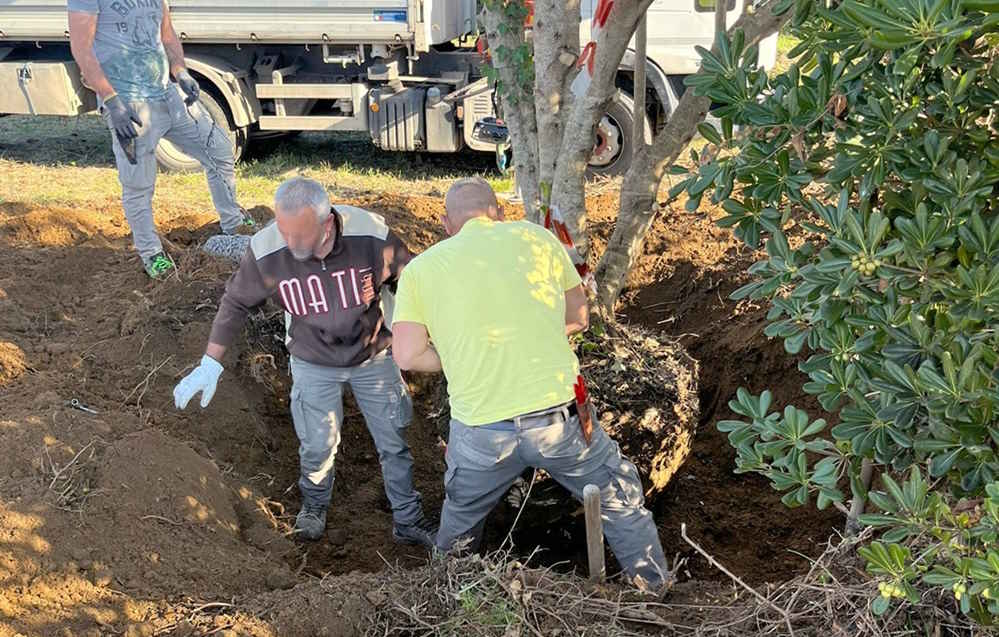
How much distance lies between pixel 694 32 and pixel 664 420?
5.79m

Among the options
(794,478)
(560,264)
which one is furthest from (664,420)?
(794,478)

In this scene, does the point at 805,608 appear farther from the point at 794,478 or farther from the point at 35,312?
the point at 35,312

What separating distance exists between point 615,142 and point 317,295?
623cm

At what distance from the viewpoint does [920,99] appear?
2.22m

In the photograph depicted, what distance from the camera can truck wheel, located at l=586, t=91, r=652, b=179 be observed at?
954cm

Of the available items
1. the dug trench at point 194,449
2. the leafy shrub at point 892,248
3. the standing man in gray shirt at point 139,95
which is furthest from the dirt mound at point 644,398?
the standing man in gray shirt at point 139,95

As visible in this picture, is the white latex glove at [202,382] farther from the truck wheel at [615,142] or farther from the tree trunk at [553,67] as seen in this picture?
the truck wheel at [615,142]

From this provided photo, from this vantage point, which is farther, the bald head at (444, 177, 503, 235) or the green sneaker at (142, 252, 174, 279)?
the green sneaker at (142, 252, 174, 279)

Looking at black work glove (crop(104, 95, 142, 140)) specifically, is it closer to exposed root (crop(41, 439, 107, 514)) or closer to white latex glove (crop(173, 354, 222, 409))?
white latex glove (crop(173, 354, 222, 409))

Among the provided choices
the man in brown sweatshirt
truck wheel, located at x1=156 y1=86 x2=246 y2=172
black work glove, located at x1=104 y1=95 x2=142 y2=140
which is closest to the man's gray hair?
the man in brown sweatshirt

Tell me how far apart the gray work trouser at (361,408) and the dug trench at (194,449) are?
0.76ft

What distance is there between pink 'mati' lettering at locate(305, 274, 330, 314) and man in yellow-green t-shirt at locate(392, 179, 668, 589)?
60 cm

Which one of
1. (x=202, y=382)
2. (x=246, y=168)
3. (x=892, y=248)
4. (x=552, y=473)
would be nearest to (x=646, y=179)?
(x=552, y=473)

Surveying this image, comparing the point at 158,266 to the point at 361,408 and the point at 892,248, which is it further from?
the point at 892,248
